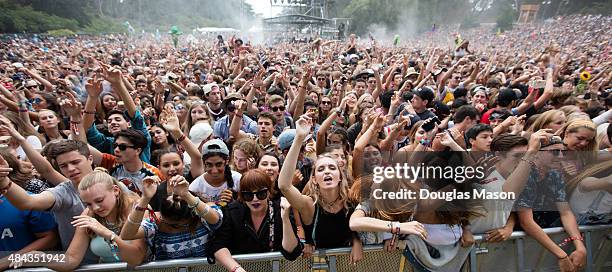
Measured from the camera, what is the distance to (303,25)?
39.9 m

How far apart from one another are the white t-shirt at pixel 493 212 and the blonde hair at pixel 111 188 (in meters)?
2.51

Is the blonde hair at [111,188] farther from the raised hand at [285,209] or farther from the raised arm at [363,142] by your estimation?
the raised arm at [363,142]

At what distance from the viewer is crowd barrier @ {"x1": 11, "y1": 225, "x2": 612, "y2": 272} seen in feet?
9.02

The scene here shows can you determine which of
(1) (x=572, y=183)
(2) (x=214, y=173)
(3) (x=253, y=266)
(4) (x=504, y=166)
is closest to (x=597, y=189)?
(1) (x=572, y=183)

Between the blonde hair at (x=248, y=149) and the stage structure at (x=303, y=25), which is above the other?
the stage structure at (x=303, y=25)

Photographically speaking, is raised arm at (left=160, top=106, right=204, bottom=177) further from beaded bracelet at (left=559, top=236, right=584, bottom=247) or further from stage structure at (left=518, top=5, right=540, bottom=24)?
stage structure at (left=518, top=5, right=540, bottom=24)

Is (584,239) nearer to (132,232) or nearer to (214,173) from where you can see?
(214,173)

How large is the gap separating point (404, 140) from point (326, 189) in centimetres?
227

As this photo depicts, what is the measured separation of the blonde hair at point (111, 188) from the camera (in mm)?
2689

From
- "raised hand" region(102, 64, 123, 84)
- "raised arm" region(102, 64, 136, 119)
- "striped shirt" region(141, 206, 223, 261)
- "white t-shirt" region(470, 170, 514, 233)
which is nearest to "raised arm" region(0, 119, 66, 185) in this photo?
"striped shirt" region(141, 206, 223, 261)

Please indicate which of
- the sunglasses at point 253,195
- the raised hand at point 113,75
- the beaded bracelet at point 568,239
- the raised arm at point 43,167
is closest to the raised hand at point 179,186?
→ the sunglasses at point 253,195

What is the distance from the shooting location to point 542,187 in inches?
121

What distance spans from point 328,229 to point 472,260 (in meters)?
1.11

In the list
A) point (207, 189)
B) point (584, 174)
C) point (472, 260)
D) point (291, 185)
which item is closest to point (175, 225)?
point (207, 189)
